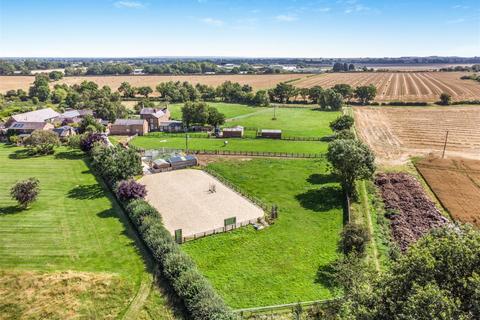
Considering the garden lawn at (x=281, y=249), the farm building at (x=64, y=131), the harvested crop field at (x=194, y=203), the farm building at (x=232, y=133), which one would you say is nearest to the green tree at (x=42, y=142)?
the farm building at (x=64, y=131)

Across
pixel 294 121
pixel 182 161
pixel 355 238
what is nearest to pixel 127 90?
pixel 294 121

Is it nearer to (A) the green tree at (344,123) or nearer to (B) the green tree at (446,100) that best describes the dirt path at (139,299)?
(A) the green tree at (344,123)

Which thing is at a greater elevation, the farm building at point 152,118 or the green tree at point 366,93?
the green tree at point 366,93

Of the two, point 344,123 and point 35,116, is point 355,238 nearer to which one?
point 344,123

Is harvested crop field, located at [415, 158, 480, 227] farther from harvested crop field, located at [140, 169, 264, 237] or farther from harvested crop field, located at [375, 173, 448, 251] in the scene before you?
harvested crop field, located at [140, 169, 264, 237]

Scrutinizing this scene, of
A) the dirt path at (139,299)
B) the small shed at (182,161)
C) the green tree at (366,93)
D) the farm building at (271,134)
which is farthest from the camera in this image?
the green tree at (366,93)

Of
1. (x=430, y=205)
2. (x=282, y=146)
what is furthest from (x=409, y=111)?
(x=430, y=205)

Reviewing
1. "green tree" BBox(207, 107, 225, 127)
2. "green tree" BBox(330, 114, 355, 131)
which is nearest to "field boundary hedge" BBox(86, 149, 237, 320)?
"green tree" BBox(207, 107, 225, 127)
